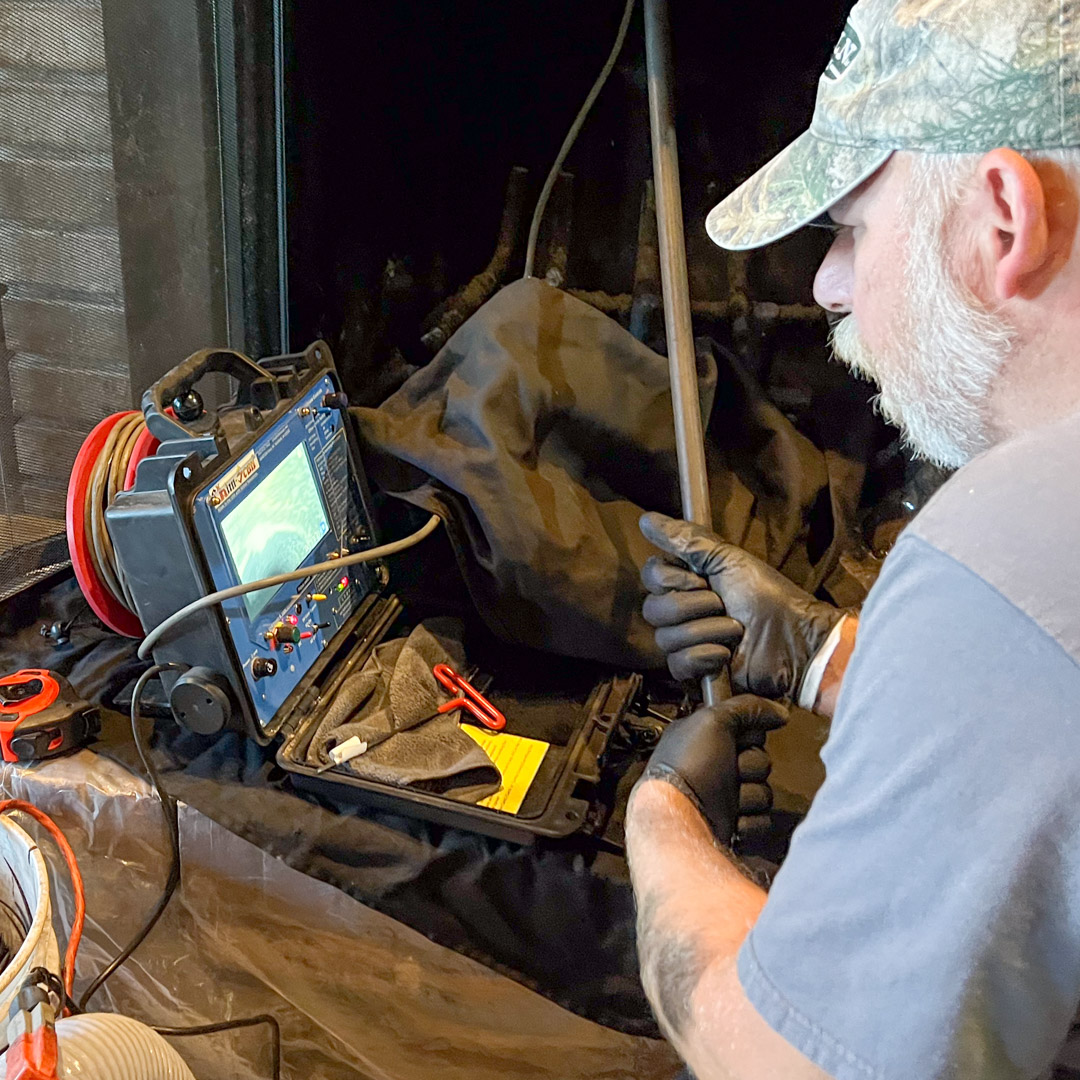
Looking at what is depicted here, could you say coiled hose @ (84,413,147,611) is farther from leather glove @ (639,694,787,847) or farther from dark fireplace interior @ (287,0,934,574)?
leather glove @ (639,694,787,847)

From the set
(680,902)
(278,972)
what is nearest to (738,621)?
(680,902)

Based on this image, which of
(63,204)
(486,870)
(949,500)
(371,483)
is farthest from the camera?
(371,483)

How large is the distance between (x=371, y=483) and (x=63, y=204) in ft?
1.52

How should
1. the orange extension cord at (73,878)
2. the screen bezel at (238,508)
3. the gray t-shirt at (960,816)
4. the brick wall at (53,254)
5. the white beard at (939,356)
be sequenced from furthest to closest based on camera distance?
the brick wall at (53,254)
the screen bezel at (238,508)
the orange extension cord at (73,878)
the white beard at (939,356)
the gray t-shirt at (960,816)

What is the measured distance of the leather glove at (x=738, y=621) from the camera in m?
0.94

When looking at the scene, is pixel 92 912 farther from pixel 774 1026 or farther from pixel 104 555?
pixel 774 1026

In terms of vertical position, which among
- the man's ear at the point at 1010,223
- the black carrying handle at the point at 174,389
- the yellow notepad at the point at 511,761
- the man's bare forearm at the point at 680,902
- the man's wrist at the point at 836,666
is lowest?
the yellow notepad at the point at 511,761

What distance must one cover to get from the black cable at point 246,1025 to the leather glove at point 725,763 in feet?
1.58

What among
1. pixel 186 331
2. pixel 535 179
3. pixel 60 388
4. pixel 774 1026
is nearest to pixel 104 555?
pixel 60 388

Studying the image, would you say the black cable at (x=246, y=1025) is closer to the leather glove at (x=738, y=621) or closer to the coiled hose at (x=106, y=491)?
the coiled hose at (x=106, y=491)

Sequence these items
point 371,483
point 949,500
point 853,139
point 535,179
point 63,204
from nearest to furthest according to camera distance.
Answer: point 949,500 → point 853,139 → point 63,204 → point 371,483 → point 535,179

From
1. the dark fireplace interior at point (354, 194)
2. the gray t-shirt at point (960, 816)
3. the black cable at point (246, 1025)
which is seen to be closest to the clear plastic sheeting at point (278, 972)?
the black cable at point (246, 1025)

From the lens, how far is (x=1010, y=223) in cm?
54

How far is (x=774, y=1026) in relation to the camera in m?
0.51
